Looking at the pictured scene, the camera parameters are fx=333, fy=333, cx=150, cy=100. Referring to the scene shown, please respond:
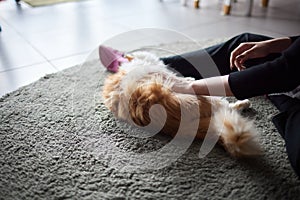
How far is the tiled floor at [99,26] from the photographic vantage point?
144cm

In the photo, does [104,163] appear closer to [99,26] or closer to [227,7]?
[99,26]

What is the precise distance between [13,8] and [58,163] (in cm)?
174

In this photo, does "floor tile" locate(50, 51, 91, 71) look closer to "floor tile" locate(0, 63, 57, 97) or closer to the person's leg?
"floor tile" locate(0, 63, 57, 97)

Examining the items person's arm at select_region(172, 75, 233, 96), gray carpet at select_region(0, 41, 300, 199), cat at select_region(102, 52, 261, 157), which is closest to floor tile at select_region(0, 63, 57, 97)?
gray carpet at select_region(0, 41, 300, 199)

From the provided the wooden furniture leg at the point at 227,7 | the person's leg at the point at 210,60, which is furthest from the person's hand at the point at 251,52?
the wooden furniture leg at the point at 227,7

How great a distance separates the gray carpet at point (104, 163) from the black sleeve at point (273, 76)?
171 mm

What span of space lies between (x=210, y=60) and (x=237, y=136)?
37 centimetres

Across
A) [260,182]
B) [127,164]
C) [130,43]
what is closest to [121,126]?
[127,164]

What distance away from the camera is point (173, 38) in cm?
165

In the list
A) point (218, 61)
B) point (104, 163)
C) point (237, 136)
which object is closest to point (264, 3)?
point (218, 61)

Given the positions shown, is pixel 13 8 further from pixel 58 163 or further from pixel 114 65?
pixel 58 163

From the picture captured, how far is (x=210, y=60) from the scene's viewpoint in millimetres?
1096

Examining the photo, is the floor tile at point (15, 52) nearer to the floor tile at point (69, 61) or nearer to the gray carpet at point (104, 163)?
the floor tile at point (69, 61)

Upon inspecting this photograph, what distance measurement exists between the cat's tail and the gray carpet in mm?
24
